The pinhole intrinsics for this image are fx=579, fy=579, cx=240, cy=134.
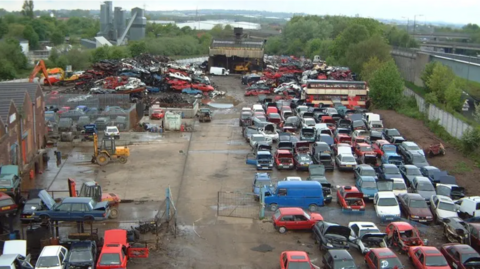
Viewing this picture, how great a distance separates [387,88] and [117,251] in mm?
33615

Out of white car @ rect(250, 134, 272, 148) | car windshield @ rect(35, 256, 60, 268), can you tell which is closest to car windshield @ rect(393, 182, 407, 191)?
white car @ rect(250, 134, 272, 148)

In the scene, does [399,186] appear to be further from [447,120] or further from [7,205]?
[7,205]

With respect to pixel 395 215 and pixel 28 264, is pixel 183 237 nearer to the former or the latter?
pixel 28 264

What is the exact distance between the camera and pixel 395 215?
70.9 ft

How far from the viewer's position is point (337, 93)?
151 ft

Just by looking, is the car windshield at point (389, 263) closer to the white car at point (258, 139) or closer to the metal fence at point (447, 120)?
the white car at point (258, 139)

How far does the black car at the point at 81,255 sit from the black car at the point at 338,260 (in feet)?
22.4

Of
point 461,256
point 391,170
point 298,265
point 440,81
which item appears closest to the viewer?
point 298,265

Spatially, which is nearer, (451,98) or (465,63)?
(451,98)

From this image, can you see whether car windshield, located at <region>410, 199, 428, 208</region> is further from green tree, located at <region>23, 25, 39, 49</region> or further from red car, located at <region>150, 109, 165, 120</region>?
green tree, located at <region>23, 25, 39, 49</region>

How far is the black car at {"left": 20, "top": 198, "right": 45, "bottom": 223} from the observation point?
20.5 meters

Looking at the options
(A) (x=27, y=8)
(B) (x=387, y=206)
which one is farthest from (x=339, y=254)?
(A) (x=27, y=8)

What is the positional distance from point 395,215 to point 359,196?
1.69m

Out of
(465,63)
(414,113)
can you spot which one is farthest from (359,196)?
(465,63)
